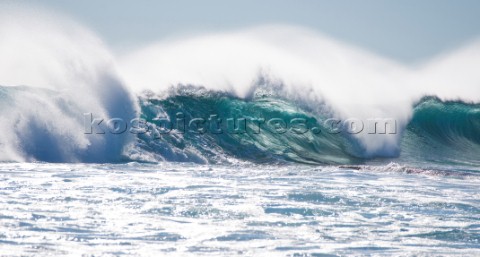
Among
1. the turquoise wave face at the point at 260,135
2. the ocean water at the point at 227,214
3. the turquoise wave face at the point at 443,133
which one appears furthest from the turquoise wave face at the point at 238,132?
the ocean water at the point at 227,214

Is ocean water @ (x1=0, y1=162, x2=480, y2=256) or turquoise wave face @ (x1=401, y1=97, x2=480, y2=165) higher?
turquoise wave face @ (x1=401, y1=97, x2=480, y2=165)

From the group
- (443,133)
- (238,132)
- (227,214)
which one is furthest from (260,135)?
(227,214)

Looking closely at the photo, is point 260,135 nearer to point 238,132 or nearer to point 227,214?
point 238,132

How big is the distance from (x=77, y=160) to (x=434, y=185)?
19.9 ft

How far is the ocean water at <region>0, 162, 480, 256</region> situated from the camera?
5.71 metres

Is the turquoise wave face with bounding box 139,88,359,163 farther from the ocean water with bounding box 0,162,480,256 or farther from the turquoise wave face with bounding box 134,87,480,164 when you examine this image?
the ocean water with bounding box 0,162,480,256

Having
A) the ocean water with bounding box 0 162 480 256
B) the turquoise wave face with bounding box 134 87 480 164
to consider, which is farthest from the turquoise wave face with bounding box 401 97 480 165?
the ocean water with bounding box 0 162 480 256

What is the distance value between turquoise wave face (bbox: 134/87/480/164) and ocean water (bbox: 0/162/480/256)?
3384mm

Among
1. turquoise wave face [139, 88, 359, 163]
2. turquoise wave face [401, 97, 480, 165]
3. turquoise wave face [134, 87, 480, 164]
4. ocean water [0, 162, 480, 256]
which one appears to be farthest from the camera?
turquoise wave face [401, 97, 480, 165]

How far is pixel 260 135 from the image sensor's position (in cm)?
1688

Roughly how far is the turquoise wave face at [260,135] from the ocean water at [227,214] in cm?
338

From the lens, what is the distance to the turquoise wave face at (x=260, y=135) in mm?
14883

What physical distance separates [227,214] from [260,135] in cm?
971

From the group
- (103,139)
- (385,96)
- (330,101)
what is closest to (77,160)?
(103,139)
